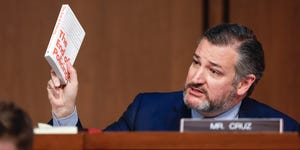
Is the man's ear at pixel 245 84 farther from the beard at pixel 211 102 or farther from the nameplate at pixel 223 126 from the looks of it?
the nameplate at pixel 223 126

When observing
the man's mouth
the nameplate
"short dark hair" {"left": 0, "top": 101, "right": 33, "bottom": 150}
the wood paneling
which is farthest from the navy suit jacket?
the wood paneling

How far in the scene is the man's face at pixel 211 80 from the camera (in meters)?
3.12

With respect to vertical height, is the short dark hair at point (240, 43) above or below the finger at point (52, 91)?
above

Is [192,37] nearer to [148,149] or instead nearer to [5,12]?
[5,12]

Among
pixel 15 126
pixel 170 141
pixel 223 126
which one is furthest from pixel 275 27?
pixel 15 126

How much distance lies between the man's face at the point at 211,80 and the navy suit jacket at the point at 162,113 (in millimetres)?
90

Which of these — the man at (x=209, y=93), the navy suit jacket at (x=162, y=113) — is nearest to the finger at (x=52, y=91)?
the man at (x=209, y=93)

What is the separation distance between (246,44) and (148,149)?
33.2 inches

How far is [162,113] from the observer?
3.21m

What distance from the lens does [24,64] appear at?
14.6 ft

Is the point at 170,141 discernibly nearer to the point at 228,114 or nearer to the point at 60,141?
the point at 60,141

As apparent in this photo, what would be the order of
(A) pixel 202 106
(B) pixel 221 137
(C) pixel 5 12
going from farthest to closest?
(C) pixel 5 12
(A) pixel 202 106
(B) pixel 221 137

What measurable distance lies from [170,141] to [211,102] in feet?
2.21

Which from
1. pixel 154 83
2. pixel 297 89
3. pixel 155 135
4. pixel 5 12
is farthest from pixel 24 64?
pixel 155 135
